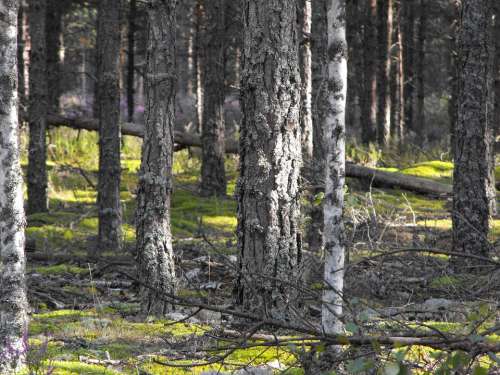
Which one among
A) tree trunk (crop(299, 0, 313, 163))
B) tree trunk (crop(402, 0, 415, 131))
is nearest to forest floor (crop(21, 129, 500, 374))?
tree trunk (crop(299, 0, 313, 163))

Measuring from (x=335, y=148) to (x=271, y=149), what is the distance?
66.9 inches

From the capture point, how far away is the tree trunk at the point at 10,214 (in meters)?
4.46

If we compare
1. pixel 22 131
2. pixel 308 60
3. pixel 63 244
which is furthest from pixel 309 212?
pixel 22 131

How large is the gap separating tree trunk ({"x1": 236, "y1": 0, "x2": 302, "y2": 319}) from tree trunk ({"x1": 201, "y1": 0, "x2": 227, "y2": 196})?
7.84 m

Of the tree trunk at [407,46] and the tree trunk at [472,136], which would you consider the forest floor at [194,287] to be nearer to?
the tree trunk at [472,136]

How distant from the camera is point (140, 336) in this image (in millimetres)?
5980

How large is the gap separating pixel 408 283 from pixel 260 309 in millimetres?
2455

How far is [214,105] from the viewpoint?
14117mm

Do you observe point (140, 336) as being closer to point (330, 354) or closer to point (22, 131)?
point (330, 354)

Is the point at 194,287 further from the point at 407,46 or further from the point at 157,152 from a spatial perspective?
the point at 407,46

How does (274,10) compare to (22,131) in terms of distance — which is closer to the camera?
(274,10)

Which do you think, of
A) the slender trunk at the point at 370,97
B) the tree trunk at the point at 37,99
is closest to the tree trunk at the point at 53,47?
the tree trunk at the point at 37,99

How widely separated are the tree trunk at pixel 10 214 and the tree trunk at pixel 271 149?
2124 mm

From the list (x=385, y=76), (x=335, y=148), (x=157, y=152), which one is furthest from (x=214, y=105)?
(x=335, y=148)
